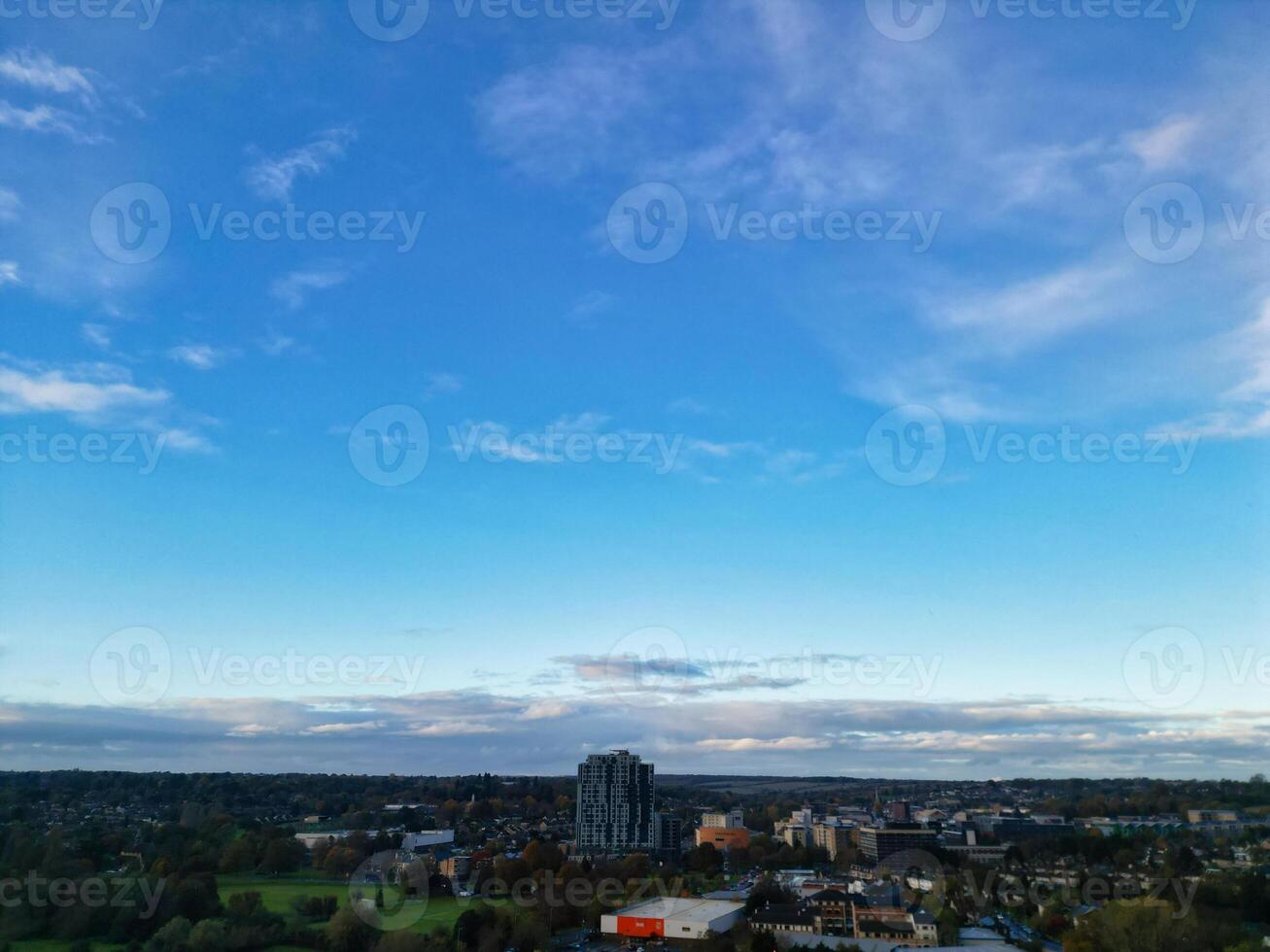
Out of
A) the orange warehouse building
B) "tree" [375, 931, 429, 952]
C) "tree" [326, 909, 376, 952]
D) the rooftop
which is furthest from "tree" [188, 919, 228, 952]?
the orange warehouse building

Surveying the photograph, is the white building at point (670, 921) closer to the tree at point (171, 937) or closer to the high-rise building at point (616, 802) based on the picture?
the tree at point (171, 937)

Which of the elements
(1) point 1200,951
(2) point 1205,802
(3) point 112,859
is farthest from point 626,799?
(1) point 1200,951

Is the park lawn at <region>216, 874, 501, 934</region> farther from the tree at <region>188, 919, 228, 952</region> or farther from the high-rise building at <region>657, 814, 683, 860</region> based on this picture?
the high-rise building at <region>657, 814, 683, 860</region>

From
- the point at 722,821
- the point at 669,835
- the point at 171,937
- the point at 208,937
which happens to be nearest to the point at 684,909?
the point at 208,937

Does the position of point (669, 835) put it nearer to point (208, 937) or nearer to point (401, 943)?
point (401, 943)

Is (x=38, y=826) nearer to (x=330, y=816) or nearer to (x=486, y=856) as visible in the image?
(x=486, y=856)

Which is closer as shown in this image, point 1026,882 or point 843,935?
point 843,935
